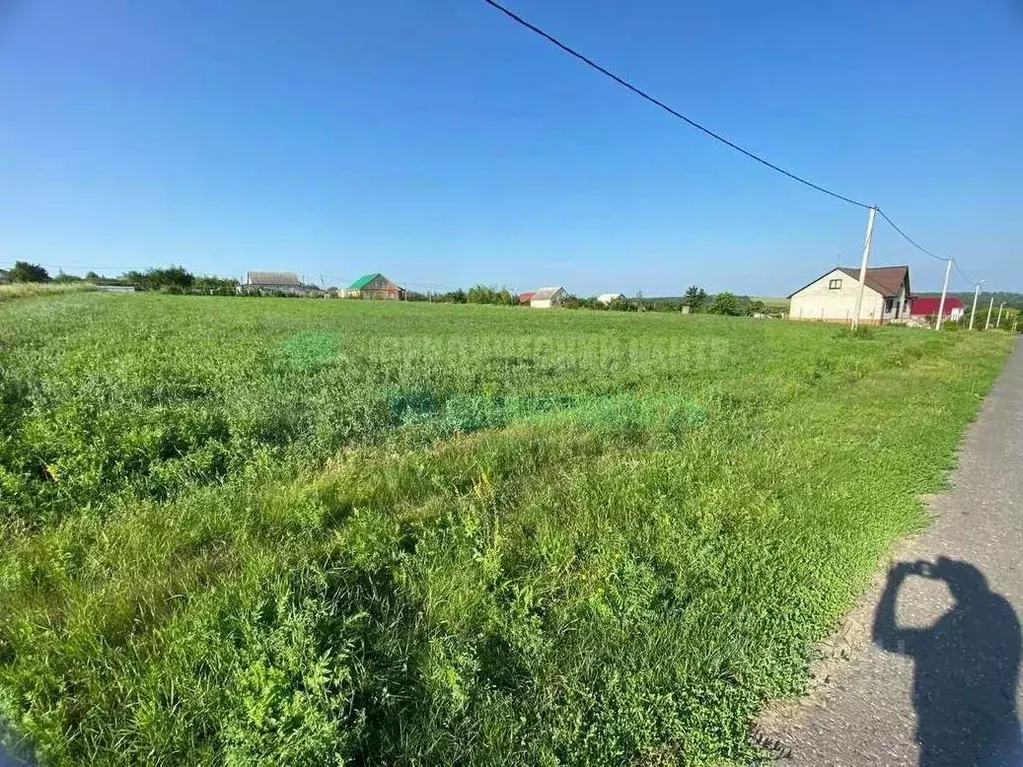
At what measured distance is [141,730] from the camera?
1.89 meters

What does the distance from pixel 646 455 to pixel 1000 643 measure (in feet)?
10.1

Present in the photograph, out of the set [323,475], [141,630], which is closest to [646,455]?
[323,475]

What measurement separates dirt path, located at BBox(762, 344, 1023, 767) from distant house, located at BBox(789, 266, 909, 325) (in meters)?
59.5

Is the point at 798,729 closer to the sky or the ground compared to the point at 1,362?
closer to the ground

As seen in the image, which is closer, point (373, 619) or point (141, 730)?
point (141, 730)

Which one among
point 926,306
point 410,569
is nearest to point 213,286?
point 410,569

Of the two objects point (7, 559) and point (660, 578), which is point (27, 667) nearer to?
point (7, 559)

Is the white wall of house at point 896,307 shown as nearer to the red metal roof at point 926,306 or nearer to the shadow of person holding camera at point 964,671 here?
the red metal roof at point 926,306

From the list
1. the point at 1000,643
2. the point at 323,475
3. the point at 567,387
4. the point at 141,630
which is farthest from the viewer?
the point at 567,387

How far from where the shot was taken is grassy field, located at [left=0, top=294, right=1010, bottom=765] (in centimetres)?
199

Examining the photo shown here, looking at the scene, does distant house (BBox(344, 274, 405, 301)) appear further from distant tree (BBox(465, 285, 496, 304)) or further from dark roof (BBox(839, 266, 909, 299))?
dark roof (BBox(839, 266, 909, 299))

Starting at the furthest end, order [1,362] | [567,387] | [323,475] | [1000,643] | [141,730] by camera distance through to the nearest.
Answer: [567,387] < [1,362] < [323,475] < [1000,643] < [141,730]

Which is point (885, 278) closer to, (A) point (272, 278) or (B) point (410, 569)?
(B) point (410, 569)

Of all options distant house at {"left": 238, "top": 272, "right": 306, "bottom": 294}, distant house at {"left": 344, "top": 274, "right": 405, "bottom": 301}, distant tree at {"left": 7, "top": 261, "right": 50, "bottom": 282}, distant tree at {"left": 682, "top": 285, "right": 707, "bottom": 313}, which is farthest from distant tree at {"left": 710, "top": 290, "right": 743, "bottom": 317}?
distant tree at {"left": 7, "top": 261, "right": 50, "bottom": 282}
